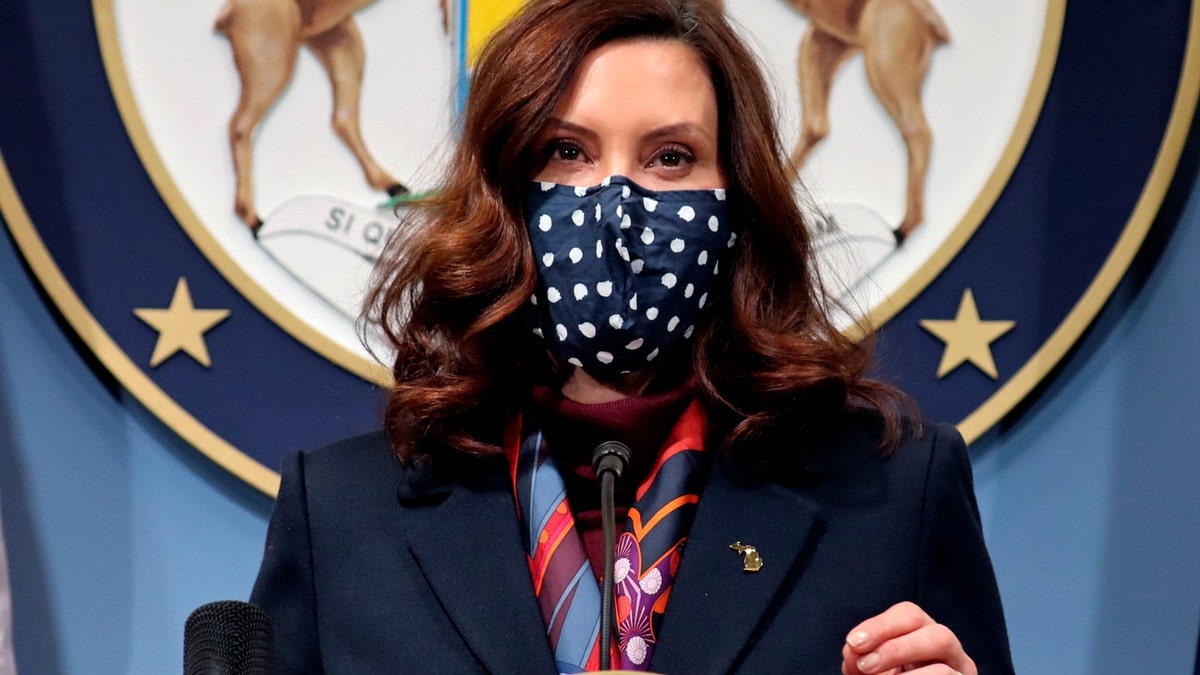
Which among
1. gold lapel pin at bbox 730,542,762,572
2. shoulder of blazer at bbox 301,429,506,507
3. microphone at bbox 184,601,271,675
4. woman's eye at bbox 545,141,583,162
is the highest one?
woman's eye at bbox 545,141,583,162

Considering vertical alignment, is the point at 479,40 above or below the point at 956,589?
above

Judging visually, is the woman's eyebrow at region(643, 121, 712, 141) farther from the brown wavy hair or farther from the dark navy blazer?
the dark navy blazer

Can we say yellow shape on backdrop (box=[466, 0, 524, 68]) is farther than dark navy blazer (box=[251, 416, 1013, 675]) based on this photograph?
Yes

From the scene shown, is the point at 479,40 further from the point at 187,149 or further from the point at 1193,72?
the point at 1193,72

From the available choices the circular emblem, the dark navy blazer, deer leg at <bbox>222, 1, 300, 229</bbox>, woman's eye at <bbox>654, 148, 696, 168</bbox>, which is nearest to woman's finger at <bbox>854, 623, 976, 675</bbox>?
the dark navy blazer

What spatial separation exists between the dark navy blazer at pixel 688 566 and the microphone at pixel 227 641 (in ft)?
1.33

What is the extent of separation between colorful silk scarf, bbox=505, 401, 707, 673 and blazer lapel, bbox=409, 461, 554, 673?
0.02m

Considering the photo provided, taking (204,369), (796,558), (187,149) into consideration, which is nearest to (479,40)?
(187,149)

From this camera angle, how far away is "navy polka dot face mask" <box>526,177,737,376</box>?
1386 millimetres

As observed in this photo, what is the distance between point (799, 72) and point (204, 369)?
996mm

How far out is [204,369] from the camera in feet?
6.44

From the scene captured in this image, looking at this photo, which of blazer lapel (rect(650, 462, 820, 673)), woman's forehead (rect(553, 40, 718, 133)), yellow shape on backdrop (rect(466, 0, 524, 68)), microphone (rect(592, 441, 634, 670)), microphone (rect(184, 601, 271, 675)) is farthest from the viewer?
yellow shape on backdrop (rect(466, 0, 524, 68))

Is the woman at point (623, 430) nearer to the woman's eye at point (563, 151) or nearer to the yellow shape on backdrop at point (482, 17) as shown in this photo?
the woman's eye at point (563, 151)

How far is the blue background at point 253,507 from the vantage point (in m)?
1.91
